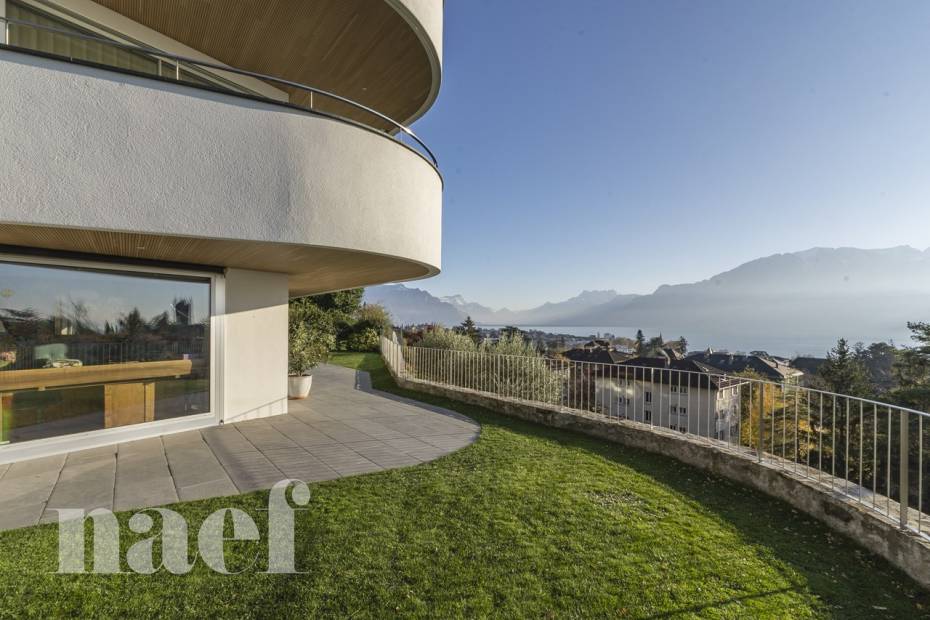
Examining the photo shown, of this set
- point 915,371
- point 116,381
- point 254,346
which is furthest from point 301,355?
point 915,371

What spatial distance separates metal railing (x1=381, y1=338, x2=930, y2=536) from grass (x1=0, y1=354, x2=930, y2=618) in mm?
762

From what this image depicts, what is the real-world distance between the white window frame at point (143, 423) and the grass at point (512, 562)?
9.27 feet

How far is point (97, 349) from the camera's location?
643 cm

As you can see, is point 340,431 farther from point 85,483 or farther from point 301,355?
point 301,355

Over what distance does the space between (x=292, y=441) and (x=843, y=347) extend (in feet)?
163

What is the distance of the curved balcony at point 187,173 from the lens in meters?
3.72

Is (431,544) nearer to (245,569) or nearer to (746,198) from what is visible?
(245,569)

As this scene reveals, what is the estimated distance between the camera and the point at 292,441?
6.60 metres

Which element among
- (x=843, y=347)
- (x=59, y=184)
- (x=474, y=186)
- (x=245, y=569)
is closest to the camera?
(x=245, y=569)

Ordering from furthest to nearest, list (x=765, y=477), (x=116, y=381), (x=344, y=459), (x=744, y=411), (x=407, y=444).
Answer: (x=744, y=411) → (x=407, y=444) → (x=116, y=381) → (x=344, y=459) → (x=765, y=477)

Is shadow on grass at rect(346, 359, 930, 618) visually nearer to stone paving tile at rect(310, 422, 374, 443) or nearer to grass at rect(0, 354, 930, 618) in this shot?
grass at rect(0, 354, 930, 618)

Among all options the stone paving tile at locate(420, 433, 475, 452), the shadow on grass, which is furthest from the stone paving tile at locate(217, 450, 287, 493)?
the shadow on grass

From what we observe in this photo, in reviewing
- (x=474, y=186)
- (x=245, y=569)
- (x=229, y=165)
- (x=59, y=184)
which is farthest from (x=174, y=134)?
(x=474, y=186)

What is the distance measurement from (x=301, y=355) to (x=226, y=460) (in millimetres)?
4996
